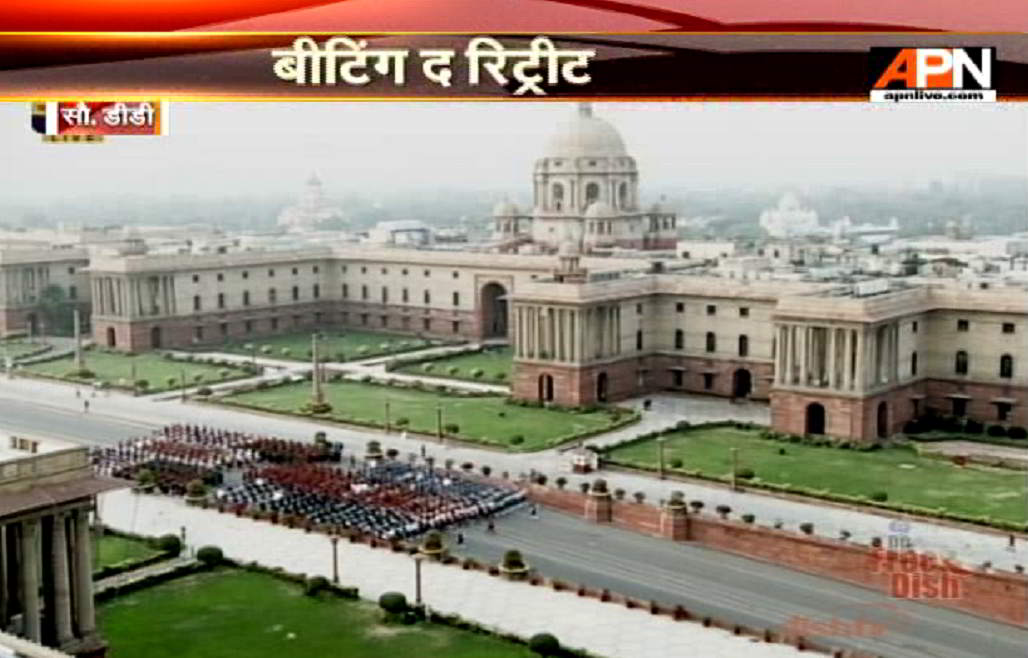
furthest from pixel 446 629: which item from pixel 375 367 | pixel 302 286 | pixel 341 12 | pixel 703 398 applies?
pixel 302 286

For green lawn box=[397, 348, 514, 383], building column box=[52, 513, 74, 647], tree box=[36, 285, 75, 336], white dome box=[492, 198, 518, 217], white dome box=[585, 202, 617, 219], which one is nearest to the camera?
building column box=[52, 513, 74, 647]

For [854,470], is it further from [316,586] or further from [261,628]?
[261,628]

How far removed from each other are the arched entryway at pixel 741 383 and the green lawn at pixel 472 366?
8.36 metres

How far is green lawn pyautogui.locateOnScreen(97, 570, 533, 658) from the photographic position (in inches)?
878

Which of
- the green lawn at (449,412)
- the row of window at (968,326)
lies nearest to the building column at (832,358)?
the row of window at (968,326)

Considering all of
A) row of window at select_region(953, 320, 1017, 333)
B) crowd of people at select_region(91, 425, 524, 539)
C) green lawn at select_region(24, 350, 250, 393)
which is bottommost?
crowd of people at select_region(91, 425, 524, 539)

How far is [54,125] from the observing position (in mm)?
8484

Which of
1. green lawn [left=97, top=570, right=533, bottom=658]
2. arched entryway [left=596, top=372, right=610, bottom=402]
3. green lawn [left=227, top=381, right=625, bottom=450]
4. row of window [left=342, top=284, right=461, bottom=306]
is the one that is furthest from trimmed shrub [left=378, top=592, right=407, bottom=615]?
row of window [left=342, top=284, right=461, bottom=306]

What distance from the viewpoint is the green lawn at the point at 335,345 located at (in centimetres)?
5841

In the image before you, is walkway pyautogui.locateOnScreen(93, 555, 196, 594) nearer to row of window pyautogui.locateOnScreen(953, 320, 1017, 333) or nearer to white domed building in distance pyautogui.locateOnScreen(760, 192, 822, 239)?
row of window pyautogui.locateOnScreen(953, 320, 1017, 333)

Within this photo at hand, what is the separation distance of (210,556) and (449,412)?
17515 mm

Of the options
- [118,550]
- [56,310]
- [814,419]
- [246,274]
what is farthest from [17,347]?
[814,419]

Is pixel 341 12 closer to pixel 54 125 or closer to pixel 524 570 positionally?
pixel 54 125

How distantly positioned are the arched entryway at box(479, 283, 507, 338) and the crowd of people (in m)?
24.4
